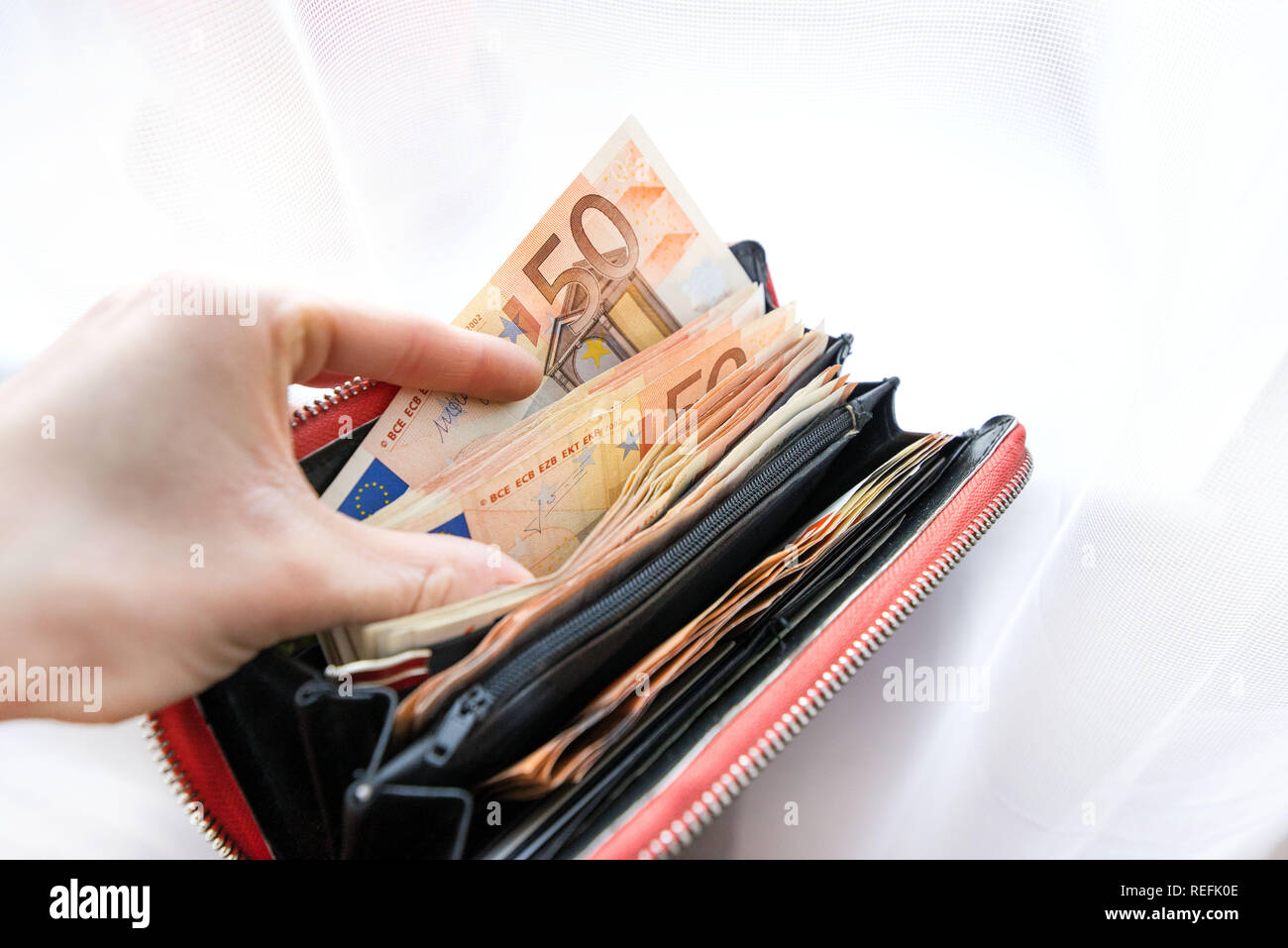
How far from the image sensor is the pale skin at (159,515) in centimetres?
66

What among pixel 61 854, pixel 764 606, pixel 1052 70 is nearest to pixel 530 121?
pixel 1052 70

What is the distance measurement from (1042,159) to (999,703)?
81 centimetres

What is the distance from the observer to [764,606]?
30.8 inches

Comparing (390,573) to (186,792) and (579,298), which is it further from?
(579,298)

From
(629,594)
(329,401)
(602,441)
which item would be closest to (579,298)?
(602,441)

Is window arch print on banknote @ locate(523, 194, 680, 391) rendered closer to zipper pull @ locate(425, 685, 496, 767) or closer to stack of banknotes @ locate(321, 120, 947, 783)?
stack of banknotes @ locate(321, 120, 947, 783)

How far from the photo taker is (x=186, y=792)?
0.76 metres

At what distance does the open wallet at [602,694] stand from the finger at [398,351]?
61mm

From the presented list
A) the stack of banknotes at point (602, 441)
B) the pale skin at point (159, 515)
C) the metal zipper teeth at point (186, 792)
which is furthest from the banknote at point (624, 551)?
the metal zipper teeth at point (186, 792)

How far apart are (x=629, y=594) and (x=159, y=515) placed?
41cm

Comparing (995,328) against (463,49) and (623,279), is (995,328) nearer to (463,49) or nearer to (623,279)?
(623,279)

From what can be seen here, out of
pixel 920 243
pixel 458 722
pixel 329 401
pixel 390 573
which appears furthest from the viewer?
pixel 920 243

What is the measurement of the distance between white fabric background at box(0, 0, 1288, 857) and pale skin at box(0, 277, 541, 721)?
0.39 feet

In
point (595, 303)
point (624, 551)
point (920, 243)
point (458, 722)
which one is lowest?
point (458, 722)
